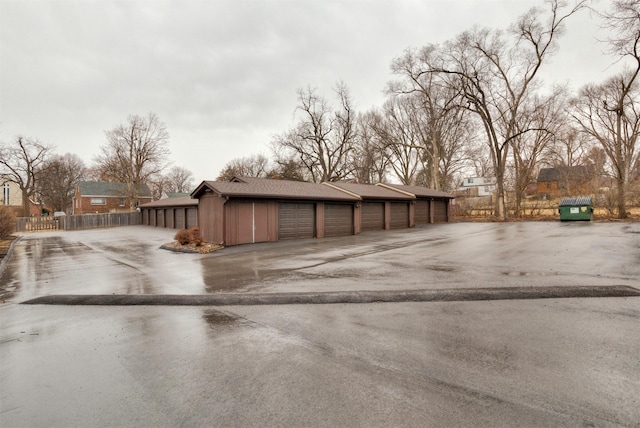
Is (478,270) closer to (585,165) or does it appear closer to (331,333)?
(331,333)

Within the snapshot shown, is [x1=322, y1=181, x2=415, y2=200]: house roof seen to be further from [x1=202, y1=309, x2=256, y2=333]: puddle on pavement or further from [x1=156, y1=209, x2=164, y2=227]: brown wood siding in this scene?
[x1=156, y1=209, x2=164, y2=227]: brown wood siding

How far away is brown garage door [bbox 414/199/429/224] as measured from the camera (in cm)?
2639

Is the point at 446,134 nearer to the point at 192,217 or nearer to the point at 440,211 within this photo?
the point at 440,211

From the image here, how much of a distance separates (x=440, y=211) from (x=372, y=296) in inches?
990

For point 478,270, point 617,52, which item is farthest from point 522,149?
point 478,270

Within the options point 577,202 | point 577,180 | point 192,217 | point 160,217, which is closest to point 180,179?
point 160,217

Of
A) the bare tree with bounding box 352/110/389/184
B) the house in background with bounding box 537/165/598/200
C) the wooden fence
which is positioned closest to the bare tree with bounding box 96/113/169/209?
the wooden fence

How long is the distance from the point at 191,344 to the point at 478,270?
6.99 metres

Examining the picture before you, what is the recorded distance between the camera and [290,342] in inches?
159

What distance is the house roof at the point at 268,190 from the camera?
15.1 m

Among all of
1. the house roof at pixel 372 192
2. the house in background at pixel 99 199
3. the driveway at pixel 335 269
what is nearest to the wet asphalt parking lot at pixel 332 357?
the driveway at pixel 335 269

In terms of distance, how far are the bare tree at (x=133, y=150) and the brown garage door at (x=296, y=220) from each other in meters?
33.4

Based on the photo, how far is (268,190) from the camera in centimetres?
1677

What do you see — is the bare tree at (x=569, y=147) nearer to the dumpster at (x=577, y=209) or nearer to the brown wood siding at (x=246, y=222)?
the dumpster at (x=577, y=209)
